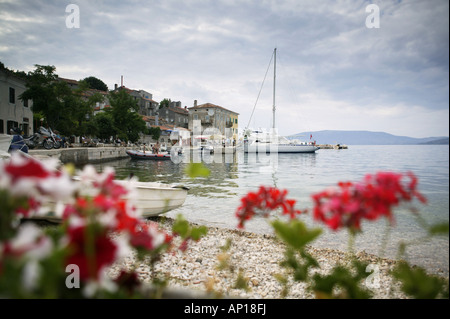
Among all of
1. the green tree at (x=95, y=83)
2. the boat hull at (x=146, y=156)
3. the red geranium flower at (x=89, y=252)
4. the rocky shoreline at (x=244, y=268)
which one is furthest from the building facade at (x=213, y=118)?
the red geranium flower at (x=89, y=252)

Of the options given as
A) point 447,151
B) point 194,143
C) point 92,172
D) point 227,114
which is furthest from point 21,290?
point 227,114

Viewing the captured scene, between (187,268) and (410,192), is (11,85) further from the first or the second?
(410,192)

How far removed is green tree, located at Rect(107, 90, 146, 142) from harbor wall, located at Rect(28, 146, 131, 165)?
16.8ft

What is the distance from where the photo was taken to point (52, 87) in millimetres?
22609

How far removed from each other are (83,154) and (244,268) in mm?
25956

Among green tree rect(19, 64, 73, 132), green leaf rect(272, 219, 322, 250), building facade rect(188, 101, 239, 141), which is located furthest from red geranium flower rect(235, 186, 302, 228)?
building facade rect(188, 101, 239, 141)

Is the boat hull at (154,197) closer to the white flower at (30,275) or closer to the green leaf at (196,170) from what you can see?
the green leaf at (196,170)

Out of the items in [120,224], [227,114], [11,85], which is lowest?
[120,224]

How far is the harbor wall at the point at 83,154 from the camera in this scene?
19397 millimetres

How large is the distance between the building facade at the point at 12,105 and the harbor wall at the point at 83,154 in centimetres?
482

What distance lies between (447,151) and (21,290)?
2263 mm

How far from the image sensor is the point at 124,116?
38.1 metres

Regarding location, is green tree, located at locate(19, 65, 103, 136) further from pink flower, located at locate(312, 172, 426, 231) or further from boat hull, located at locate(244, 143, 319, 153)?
boat hull, located at locate(244, 143, 319, 153)

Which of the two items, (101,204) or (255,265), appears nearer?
(101,204)
